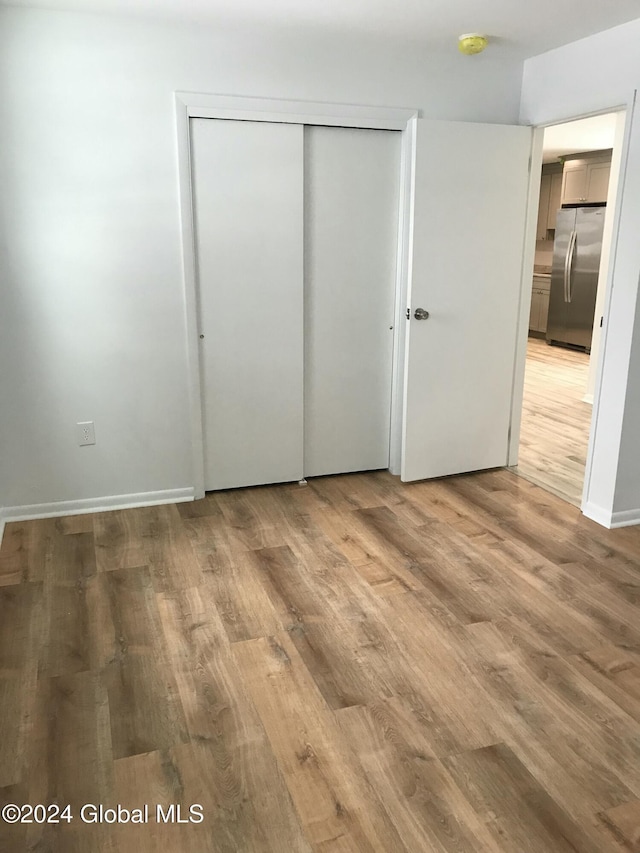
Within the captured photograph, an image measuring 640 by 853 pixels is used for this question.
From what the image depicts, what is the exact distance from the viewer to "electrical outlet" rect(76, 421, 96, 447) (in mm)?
3475

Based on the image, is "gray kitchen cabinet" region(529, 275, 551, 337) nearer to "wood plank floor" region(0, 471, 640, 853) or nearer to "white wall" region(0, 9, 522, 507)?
"white wall" region(0, 9, 522, 507)

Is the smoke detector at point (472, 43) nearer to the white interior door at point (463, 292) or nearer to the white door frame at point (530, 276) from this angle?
the white interior door at point (463, 292)

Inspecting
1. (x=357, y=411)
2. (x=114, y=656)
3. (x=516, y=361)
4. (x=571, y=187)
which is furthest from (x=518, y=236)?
(x=571, y=187)

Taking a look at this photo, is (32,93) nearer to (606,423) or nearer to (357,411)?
(357,411)

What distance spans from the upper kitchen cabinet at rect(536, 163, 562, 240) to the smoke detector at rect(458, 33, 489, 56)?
5924 mm

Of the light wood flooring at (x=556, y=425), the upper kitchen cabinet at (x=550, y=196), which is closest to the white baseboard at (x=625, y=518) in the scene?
the light wood flooring at (x=556, y=425)

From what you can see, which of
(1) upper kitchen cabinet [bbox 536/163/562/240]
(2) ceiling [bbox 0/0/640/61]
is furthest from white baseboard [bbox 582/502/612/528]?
(1) upper kitchen cabinet [bbox 536/163/562/240]

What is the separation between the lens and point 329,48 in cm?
342

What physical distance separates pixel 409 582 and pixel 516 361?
179 centimetres

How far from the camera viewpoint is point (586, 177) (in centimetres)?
820

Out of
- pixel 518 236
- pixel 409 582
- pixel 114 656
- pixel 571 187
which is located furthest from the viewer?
pixel 571 187

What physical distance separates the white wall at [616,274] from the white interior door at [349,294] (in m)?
0.91

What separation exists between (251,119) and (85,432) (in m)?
1.75

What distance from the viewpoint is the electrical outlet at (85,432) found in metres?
3.47
